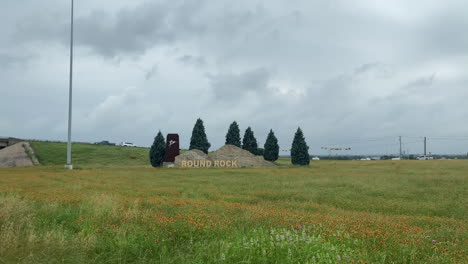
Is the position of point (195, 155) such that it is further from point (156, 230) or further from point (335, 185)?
point (156, 230)

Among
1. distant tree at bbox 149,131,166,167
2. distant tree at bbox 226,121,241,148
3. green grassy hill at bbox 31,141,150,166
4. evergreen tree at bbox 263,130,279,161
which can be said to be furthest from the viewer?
distant tree at bbox 226,121,241,148

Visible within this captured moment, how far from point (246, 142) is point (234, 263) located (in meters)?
70.3

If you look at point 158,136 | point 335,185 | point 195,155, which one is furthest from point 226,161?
point 335,185

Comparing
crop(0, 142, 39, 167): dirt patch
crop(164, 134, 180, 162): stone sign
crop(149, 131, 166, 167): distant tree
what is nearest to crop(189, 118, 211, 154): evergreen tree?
crop(149, 131, 166, 167): distant tree

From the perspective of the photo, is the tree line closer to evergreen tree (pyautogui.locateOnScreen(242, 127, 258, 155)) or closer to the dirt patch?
evergreen tree (pyautogui.locateOnScreen(242, 127, 258, 155))

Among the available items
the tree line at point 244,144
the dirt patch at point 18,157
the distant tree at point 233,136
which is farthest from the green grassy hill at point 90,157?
the distant tree at point 233,136

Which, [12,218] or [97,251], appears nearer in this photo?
[97,251]

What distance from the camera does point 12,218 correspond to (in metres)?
9.73

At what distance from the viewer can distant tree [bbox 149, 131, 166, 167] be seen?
200 ft

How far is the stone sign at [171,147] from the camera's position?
58.8m

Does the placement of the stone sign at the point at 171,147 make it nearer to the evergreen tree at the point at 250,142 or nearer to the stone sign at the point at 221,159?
the stone sign at the point at 221,159

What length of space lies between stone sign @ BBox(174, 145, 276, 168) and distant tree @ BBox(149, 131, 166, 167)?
446 cm

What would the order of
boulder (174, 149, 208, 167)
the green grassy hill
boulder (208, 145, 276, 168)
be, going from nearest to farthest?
boulder (174, 149, 208, 167)
boulder (208, 145, 276, 168)
the green grassy hill

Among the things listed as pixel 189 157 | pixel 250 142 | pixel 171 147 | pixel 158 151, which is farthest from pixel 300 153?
pixel 158 151
